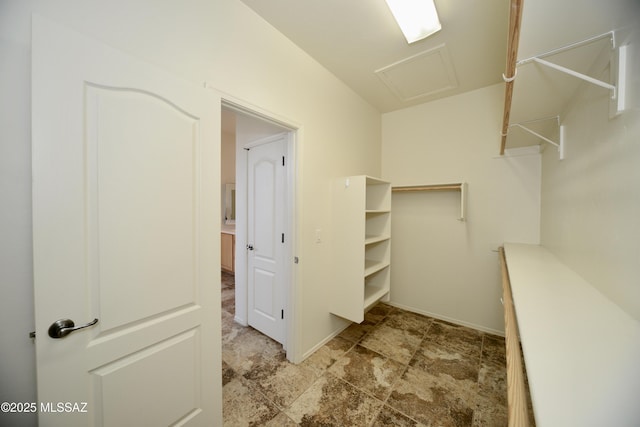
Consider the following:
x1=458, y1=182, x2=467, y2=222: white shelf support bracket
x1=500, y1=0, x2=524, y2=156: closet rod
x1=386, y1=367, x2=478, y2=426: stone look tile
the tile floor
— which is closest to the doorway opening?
the tile floor

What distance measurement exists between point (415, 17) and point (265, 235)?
2266mm

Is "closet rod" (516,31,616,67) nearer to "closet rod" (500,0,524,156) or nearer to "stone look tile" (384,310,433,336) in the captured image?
"closet rod" (500,0,524,156)

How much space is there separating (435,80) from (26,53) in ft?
9.80

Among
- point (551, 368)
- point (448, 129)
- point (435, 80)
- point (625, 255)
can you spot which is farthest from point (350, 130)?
point (551, 368)

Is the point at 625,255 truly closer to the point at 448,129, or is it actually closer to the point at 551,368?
the point at 551,368

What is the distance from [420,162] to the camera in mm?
2984

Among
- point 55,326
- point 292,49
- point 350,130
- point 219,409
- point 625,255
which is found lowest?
point 219,409

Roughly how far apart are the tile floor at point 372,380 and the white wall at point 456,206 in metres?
0.47

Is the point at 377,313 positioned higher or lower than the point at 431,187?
lower

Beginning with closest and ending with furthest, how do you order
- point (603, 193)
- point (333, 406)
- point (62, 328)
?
point (62, 328)
point (603, 193)
point (333, 406)

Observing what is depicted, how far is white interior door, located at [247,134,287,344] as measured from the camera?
2.26m

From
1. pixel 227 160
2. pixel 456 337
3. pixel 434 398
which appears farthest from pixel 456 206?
pixel 227 160

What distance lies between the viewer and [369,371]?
1.92 metres

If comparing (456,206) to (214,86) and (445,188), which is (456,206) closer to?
(445,188)
